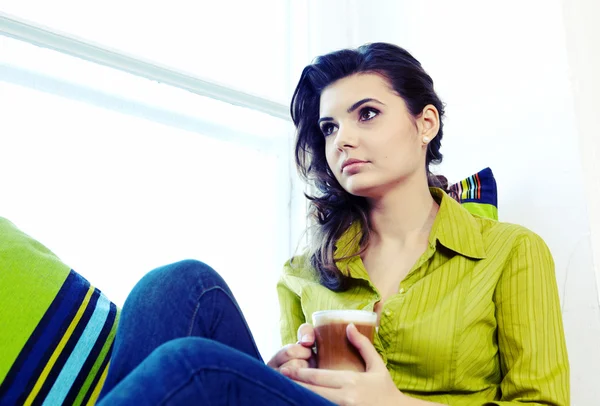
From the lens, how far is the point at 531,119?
5.58 ft

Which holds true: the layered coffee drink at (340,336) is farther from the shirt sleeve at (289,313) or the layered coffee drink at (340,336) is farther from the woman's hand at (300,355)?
the shirt sleeve at (289,313)

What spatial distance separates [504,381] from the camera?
1.16m

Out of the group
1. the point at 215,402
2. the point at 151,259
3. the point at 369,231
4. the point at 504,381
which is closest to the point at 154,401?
the point at 215,402

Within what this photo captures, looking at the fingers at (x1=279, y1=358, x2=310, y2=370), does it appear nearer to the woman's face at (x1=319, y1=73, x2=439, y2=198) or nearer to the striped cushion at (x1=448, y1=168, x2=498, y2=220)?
the woman's face at (x1=319, y1=73, x2=439, y2=198)

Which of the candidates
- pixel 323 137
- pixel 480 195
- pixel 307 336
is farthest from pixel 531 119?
pixel 307 336

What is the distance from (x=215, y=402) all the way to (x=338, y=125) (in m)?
0.84

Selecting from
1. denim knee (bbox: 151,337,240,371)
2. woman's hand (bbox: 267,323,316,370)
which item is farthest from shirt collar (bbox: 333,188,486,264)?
denim knee (bbox: 151,337,240,371)

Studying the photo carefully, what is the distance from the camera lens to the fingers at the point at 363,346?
958 mm

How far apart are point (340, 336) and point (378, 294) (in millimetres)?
340

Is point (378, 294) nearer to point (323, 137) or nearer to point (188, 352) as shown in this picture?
point (323, 137)

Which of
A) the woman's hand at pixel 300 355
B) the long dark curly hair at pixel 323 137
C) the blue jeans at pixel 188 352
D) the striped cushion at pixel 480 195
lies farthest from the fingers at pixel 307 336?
the striped cushion at pixel 480 195

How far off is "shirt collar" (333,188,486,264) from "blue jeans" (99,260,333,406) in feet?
1.57

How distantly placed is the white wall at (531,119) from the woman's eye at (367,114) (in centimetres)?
55

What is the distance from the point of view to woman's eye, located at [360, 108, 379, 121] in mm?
1367
